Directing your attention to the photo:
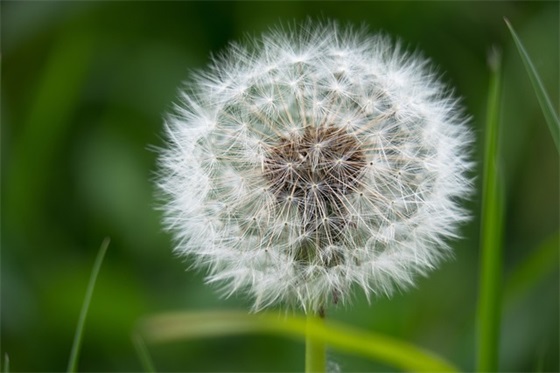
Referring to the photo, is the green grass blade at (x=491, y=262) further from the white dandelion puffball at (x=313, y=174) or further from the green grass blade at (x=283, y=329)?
the green grass blade at (x=283, y=329)

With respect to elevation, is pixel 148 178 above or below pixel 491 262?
above

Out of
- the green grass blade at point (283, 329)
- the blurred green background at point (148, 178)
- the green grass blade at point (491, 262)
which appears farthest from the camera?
the blurred green background at point (148, 178)

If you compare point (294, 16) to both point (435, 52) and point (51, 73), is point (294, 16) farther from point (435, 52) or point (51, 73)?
point (51, 73)

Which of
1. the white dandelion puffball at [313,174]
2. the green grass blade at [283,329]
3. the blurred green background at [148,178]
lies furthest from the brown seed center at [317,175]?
the blurred green background at [148,178]

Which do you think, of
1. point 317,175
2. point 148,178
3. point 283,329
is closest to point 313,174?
point 317,175

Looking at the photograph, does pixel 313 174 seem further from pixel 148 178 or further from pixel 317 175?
pixel 148 178

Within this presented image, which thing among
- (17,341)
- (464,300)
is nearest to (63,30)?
(17,341)
